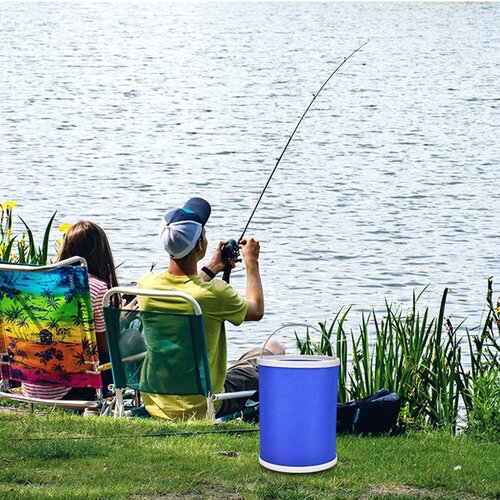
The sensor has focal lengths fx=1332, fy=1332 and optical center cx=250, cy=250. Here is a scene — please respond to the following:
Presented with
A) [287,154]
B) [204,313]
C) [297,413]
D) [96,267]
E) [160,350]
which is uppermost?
[287,154]

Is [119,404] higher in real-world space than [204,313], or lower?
lower

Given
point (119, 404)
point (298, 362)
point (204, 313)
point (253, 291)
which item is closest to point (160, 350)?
point (204, 313)

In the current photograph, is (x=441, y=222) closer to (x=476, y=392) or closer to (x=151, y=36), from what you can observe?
(x=476, y=392)

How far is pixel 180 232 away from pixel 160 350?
0.51 metres

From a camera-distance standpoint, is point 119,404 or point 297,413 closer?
→ point 297,413

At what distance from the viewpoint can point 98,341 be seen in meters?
6.29

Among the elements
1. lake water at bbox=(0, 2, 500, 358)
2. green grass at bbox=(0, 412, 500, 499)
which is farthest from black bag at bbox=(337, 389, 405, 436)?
lake water at bbox=(0, 2, 500, 358)

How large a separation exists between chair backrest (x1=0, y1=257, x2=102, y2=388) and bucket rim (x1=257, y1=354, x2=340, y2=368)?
1.16m

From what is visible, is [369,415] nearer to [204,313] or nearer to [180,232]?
[204,313]

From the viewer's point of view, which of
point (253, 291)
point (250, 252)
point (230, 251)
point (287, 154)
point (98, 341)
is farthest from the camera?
point (287, 154)

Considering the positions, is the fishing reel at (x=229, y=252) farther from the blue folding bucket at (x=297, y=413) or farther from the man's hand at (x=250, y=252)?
the blue folding bucket at (x=297, y=413)

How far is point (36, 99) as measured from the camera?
33.6 meters

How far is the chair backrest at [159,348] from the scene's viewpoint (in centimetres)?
550

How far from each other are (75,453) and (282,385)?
86 cm
